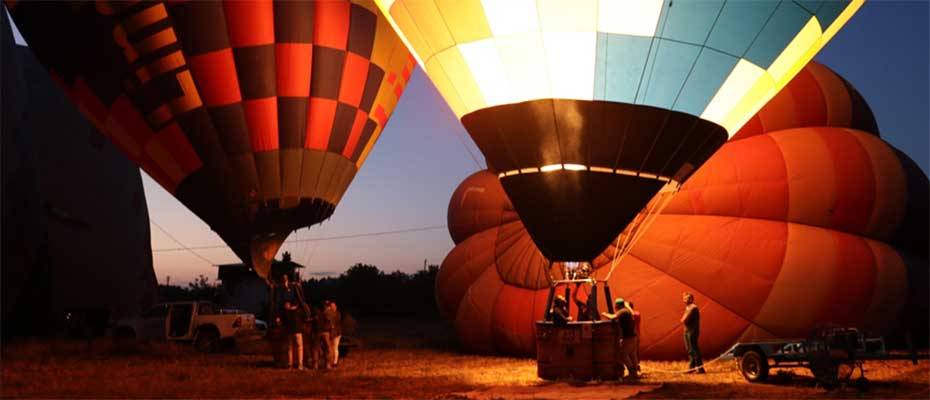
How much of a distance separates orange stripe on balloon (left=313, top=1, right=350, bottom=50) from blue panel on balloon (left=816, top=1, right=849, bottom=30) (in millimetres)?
6304

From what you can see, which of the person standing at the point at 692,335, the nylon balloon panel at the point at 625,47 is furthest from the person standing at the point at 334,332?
the person standing at the point at 692,335

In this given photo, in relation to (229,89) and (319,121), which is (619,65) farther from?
(229,89)

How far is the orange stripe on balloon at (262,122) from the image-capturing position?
10.7 m

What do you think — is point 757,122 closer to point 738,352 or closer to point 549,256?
point 738,352

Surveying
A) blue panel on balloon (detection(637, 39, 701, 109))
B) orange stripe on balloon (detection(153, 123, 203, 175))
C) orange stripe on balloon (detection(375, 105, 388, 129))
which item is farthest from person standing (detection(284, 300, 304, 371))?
blue panel on balloon (detection(637, 39, 701, 109))

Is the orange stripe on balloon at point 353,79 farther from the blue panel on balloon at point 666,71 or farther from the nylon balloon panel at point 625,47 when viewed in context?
the blue panel on balloon at point 666,71

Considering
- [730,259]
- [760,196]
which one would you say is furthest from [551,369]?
[760,196]

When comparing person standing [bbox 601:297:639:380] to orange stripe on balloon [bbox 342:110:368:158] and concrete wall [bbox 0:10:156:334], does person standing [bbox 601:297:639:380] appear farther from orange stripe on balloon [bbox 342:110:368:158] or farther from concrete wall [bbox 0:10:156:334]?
concrete wall [bbox 0:10:156:334]

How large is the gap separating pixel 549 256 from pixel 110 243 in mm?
17437

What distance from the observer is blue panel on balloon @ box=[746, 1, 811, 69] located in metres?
6.72

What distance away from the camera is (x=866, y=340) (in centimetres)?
698

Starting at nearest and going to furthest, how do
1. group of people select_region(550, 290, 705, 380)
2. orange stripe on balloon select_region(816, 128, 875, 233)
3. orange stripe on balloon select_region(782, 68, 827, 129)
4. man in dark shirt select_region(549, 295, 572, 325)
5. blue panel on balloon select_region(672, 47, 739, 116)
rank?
blue panel on balloon select_region(672, 47, 739, 116) < man in dark shirt select_region(549, 295, 572, 325) < group of people select_region(550, 290, 705, 380) < orange stripe on balloon select_region(816, 128, 875, 233) < orange stripe on balloon select_region(782, 68, 827, 129)

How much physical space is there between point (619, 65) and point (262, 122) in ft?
19.2

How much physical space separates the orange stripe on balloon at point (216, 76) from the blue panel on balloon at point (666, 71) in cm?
603
